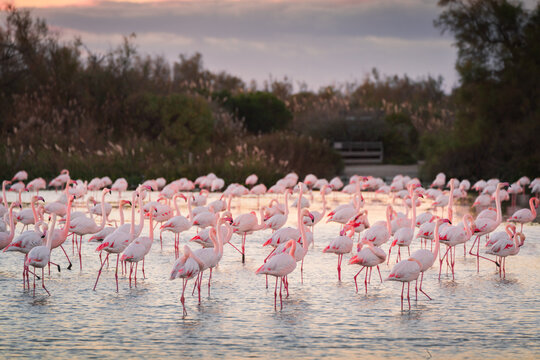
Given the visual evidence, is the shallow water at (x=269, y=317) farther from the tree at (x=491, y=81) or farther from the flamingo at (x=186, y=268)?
the tree at (x=491, y=81)

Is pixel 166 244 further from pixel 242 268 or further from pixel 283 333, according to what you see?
pixel 283 333

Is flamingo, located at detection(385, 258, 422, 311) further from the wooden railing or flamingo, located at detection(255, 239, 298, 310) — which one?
the wooden railing

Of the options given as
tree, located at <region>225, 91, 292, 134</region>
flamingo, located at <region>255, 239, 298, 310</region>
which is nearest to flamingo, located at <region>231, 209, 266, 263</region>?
flamingo, located at <region>255, 239, 298, 310</region>

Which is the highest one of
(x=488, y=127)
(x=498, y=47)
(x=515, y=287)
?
(x=498, y=47)

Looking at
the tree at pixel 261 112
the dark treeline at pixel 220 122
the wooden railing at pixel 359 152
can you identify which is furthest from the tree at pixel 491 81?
the tree at pixel 261 112

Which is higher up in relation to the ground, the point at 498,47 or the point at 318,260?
the point at 498,47

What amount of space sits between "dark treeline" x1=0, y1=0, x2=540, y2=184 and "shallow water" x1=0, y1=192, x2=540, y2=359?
50.5ft

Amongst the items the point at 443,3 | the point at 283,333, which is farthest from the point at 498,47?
the point at 283,333

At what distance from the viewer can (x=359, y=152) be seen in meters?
35.4

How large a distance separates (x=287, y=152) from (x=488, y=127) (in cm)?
741

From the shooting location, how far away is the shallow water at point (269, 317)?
7.02 m

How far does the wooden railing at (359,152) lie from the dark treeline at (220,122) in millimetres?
528

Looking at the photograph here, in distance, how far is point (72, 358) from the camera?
22.0ft

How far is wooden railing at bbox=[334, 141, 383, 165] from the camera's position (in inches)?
1380
